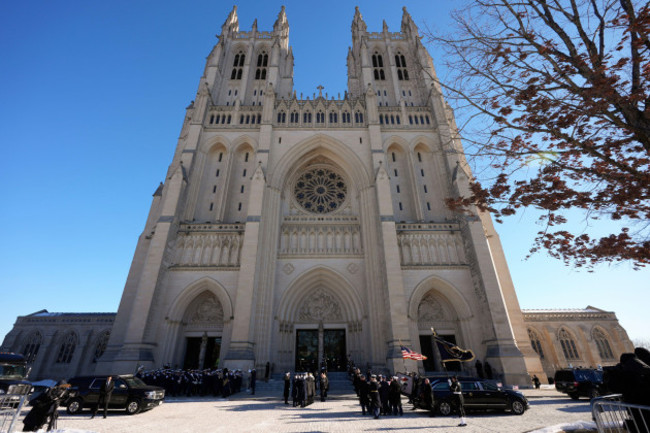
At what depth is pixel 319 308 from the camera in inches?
848

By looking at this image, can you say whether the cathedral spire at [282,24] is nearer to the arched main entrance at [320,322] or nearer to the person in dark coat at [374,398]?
the arched main entrance at [320,322]

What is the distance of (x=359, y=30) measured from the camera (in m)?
34.4

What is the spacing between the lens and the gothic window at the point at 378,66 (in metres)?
32.4

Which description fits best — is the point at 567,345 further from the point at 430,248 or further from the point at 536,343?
the point at 430,248

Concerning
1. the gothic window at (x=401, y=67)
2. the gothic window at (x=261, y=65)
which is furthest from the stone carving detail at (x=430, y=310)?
the gothic window at (x=261, y=65)

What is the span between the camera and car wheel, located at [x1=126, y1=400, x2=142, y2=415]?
9641mm

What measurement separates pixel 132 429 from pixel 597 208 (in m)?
11.9

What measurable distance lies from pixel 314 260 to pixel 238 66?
2528cm

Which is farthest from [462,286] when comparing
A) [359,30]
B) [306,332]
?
[359,30]

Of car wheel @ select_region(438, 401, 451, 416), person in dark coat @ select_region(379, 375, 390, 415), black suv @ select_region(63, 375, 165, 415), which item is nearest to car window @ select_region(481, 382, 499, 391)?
car wheel @ select_region(438, 401, 451, 416)

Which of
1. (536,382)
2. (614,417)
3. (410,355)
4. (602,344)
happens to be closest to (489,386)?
(410,355)

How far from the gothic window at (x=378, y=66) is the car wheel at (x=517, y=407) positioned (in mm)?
31432

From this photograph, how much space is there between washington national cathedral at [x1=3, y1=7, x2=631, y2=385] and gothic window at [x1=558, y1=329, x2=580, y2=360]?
0.57ft

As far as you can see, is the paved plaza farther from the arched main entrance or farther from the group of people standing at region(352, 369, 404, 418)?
the arched main entrance
